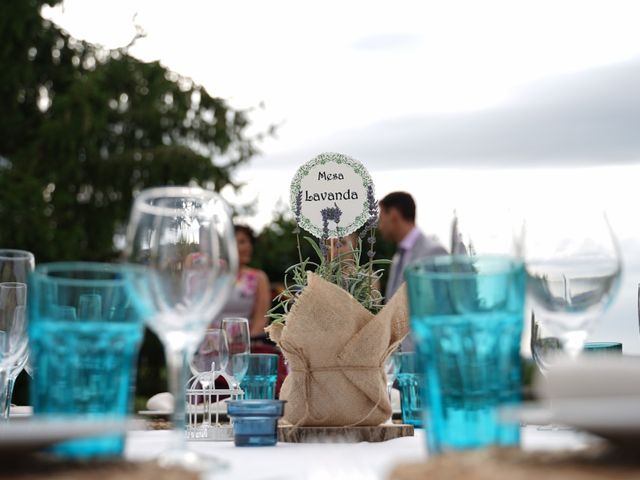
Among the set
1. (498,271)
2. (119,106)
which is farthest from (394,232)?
(119,106)

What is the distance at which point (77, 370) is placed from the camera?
3.57 ft

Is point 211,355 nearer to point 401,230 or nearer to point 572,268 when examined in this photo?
point 572,268

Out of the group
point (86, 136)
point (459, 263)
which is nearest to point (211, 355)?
point (459, 263)

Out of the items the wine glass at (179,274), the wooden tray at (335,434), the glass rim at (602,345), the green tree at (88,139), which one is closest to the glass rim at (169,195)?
the wine glass at (179,274)

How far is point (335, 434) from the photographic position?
1.72m

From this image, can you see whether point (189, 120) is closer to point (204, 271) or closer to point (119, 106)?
point (119, 106)

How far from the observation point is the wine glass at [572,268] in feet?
4.14

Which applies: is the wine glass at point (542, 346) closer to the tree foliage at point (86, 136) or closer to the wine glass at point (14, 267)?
the wine glass at point (14, 267)

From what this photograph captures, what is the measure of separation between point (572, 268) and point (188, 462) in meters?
0.57

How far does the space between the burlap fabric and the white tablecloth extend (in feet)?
0.34

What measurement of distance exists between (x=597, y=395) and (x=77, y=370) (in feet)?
1.83

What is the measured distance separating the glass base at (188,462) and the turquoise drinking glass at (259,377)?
2.77 feet

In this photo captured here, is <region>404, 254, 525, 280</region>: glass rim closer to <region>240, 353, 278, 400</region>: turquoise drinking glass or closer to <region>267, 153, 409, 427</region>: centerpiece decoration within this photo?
<region>267, 153, 409, 427</region>: centerpiece decoration

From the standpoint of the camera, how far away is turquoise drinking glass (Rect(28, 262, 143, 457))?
1.08m
